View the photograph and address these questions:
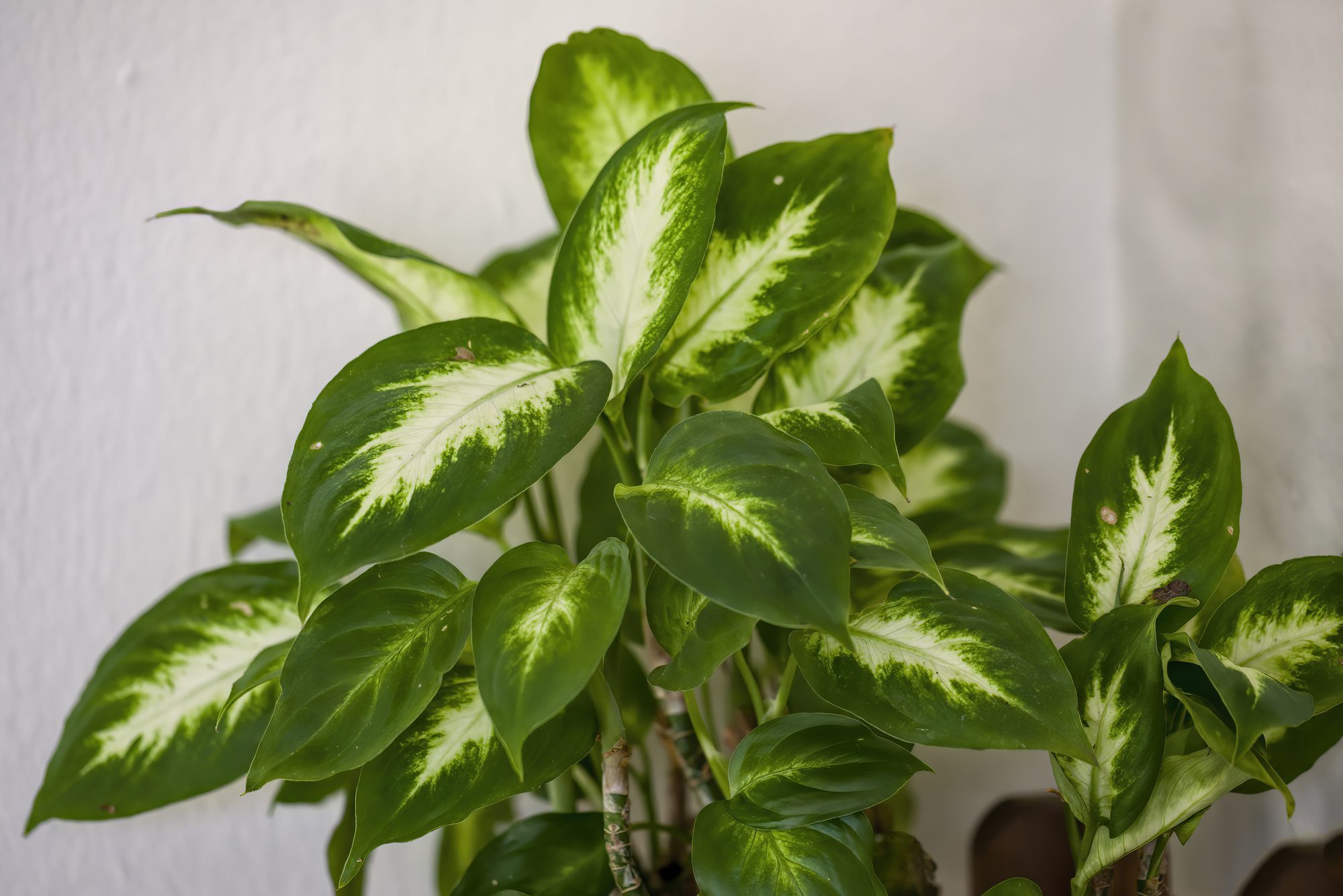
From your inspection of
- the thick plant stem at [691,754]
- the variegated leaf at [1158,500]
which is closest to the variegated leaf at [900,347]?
the variegated leaf at [1158,500]

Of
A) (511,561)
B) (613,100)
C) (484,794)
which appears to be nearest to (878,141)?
(613,100)

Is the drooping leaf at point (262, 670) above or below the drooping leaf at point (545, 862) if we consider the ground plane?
above

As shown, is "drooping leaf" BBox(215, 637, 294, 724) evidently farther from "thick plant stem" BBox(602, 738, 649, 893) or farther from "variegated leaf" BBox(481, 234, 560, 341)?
"variegated leaf" BBox(481, 234, 560, 341)

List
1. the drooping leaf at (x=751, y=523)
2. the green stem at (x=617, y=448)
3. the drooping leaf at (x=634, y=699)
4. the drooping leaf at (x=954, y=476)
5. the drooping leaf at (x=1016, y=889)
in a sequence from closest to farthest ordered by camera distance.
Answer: the drooping leaf at (x=751, y=523) < the drooping leaf at (x=1016, y=889) < the green stem at (x=617, y=448) < the drooping leaf at (x=634, y=699) < the drooping leaf at (x=954, y=476)

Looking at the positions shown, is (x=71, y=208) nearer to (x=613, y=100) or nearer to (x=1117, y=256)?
(x=613, y=100)

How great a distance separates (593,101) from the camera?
0.69 m

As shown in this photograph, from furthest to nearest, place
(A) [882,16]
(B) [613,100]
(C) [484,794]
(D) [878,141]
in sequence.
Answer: (A) [882,16], (B) [613,100], (D) [878,141], (C) [484,794]

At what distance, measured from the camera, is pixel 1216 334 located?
2.63ft

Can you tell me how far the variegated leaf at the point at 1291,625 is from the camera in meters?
0.50

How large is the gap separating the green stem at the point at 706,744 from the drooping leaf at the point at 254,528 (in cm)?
35

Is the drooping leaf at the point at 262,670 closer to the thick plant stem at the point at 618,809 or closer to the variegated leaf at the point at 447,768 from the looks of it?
the variegated leaf at the point at 447,768

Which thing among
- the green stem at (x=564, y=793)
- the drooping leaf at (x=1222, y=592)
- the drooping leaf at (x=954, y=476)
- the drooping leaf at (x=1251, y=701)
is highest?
the drooping leaf at (x=954, y=476)

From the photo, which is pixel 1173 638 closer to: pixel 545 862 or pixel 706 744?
pixel 706 744

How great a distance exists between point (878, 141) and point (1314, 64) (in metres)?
0.35
